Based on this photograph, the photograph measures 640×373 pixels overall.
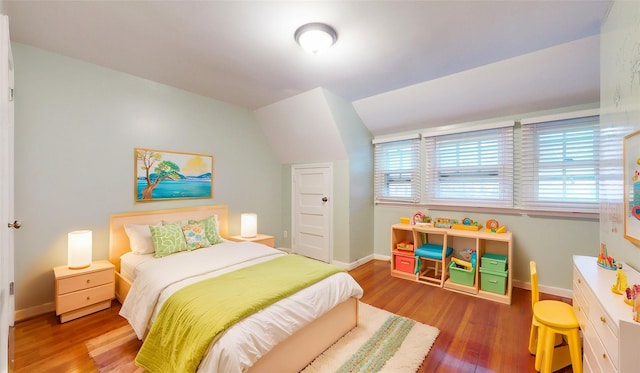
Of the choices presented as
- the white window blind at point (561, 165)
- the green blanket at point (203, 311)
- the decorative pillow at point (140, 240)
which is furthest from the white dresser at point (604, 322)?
the decorative pillow at point (140, 240)

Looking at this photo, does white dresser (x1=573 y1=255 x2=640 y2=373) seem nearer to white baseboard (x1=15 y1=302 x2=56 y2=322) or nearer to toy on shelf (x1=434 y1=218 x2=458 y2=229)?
toy on shelf (x1=434 y1=218 x2=458 y2=229)

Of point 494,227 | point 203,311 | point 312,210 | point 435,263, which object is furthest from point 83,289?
point 494,227

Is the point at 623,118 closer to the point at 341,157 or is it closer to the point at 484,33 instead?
→ the point at 484,33

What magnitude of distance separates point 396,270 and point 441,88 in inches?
101

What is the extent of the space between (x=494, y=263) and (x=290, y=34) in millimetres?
3257

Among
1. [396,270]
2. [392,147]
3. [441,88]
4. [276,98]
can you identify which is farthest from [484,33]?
[396,270]

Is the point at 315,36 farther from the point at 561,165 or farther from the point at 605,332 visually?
the point at 561,165

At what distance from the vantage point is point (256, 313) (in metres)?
1.60

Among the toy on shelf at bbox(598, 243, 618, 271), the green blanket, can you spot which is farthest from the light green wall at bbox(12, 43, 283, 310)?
the toy on shelf at bbox(598, 243, 618, 271)

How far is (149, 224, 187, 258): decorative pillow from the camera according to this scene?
8.88ft

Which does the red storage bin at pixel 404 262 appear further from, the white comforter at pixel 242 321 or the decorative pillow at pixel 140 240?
the decorative pillow at pixel 140 240

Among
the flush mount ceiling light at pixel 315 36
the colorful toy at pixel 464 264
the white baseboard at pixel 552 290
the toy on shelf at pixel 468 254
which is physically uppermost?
the flush mount ceiling light at pixel 315 36

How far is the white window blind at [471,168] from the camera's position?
3.25m

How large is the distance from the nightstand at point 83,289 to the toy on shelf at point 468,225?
408 cm
